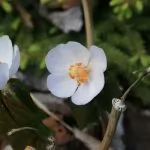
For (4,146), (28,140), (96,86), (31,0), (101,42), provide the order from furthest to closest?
(31,0) < (101,42) < (4,146) < (28,140) < (96,86)

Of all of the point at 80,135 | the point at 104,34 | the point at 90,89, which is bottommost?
the point at 80,135

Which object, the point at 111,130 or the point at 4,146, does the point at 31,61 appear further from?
the point at 111,130

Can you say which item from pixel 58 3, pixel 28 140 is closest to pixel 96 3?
pixel 58 3

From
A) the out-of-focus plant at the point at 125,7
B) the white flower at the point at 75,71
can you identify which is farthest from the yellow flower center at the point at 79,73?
the out-of-focus plant at the point at 125,7

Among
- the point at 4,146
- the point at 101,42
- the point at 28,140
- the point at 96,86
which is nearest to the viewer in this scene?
the point at 96,86

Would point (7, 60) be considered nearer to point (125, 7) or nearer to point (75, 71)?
point (75, 71)

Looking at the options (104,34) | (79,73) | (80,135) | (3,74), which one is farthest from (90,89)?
(104,34)

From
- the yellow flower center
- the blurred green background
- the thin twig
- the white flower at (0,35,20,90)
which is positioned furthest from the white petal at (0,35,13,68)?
the blurred green background
